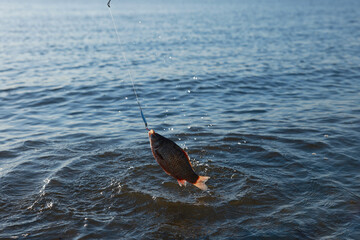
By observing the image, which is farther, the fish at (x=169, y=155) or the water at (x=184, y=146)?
the water at (x=184, y=146)

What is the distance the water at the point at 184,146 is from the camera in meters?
5.91

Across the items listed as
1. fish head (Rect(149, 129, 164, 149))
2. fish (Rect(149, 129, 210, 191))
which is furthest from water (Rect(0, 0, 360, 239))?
fish head (Rect(149, 129, 164, 149))

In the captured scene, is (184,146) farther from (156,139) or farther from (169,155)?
(156,139)

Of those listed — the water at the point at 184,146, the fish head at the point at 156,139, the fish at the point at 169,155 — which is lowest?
the water at the point at 184,146

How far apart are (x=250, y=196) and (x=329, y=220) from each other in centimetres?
131

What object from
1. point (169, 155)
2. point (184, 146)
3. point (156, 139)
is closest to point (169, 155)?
point (169, 155)

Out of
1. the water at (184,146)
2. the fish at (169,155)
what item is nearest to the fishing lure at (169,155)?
the fish at (169,155)

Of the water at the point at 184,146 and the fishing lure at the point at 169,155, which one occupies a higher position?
the fishing lure at the point at 169,155

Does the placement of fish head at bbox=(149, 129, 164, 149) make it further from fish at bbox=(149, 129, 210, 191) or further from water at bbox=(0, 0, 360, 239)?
water at bbox=(0, 0, 360, 239)

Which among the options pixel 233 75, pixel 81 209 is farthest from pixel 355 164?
pixel 233 75

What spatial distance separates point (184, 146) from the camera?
880 centimetres

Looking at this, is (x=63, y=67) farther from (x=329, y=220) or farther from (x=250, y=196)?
(x=329, y=220)

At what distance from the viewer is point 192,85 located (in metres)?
14.8

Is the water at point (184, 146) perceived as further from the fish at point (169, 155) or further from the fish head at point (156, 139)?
the fish head at point (156, 139)
